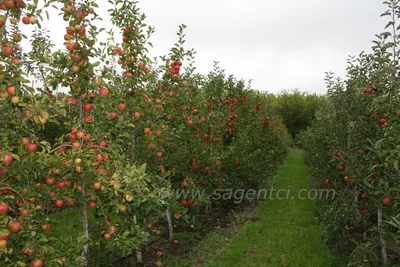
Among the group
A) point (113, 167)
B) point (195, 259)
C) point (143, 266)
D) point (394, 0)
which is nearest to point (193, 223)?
point (195, 259)

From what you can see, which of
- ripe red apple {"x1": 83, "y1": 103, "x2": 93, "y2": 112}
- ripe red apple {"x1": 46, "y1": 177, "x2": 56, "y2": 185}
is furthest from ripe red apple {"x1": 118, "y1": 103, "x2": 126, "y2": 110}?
ripe red apple {"x1": 46, "y1": 177, "x2": 56, "y2": 185}

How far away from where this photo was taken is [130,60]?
476 cm

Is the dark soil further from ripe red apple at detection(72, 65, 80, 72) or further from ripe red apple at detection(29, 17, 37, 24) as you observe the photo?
ripe red apple at detection(29, 17, 37, 24)

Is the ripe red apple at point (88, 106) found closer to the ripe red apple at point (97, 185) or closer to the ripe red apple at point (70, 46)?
the ripe red apple at point (70, 46)

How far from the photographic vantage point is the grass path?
5522mm

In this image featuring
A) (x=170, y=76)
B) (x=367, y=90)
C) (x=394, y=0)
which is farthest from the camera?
(x=170, y=76)

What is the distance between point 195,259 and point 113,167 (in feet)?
9.17

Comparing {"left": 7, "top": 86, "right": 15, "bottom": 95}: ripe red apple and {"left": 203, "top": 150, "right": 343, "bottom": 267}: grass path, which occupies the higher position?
{"left": 7, "top": 86, "right": 15, "bottom": 95}: ripe red apple

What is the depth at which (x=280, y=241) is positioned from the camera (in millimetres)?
6461

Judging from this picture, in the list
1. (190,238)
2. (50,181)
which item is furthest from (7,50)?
(190,238)

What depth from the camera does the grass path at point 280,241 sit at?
552 cm

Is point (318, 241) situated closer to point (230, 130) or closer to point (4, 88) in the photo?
point (230, 130)

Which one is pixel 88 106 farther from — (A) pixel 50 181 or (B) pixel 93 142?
(A) pixel 50 181

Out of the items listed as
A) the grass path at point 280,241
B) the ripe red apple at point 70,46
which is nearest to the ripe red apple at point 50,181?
the ripe red apple at point 70,46
